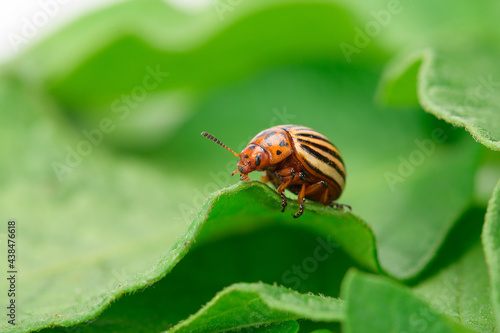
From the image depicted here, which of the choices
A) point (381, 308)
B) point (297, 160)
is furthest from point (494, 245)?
point (297, 160)

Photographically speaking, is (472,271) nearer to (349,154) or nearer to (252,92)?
(349,154)

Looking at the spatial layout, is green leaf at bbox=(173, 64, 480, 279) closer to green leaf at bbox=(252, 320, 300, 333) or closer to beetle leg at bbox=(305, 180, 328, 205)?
beetle leg at bbox=(305, 180, 328, 205)

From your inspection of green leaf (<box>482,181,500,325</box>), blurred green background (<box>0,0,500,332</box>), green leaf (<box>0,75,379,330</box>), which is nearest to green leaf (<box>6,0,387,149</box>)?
blurred green background (<box>0,0,500,332</box>)

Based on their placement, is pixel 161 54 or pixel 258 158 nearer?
pixel 258 158

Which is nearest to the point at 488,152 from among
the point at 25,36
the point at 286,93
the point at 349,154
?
the point at 349,154

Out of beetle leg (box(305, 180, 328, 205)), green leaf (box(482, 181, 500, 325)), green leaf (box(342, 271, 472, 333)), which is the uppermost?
green leaf (box(482, 181, 500, 325))

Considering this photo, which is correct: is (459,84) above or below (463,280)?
above

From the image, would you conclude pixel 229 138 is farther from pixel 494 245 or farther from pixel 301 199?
pixel 494 245
